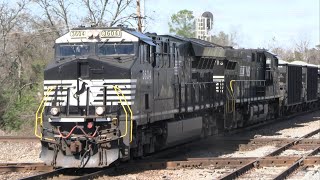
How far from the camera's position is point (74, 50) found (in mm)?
12688

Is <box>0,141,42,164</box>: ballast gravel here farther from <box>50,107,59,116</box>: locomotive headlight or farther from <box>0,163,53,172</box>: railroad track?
<box>50,107,59,116</box>: locomotive headlight

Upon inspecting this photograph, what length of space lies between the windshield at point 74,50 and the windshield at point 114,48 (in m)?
0.34

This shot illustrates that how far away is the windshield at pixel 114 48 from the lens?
1248cm

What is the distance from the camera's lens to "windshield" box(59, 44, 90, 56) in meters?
12.6

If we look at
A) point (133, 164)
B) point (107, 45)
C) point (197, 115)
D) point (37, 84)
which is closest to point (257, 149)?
point (197, 115)

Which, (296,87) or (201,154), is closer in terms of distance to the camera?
(201,154)

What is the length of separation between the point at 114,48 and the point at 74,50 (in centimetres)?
101

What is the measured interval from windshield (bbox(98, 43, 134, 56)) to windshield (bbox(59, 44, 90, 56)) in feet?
1.13

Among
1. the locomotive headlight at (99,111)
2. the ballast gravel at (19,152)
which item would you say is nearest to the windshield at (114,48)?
the locomotive headlight at (99,111)

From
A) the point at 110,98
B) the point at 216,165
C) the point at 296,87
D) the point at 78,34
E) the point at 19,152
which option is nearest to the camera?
the point at 110,98

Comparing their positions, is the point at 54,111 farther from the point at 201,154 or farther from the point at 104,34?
the point at 201,154

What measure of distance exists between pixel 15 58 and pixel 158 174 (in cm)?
2995

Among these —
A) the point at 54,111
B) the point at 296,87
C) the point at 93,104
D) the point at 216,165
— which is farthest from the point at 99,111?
the point at 296,87

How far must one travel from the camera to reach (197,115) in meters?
18.0
